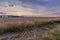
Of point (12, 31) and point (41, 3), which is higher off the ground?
point (41, 3)

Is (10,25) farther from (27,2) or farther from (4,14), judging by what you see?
(27,2)

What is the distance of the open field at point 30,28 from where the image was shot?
1036 mm

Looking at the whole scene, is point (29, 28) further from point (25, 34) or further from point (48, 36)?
point (48, 36)

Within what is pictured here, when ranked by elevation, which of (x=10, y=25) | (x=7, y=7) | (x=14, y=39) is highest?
(x=7, y=7)

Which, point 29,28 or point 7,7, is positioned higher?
point 7,7

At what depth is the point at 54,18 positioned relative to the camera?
115cm

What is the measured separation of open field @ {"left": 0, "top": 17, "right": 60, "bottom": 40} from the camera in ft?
3.40

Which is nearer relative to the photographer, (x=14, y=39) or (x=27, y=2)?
(x=14, y=39)

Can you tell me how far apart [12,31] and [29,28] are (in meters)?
0.16

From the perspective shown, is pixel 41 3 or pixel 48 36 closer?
pixel 48 36

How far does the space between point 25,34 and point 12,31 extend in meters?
0.12

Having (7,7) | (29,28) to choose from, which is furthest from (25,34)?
(7,7)

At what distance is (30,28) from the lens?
1.10m

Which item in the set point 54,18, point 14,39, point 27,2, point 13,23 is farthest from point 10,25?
point 54,18
